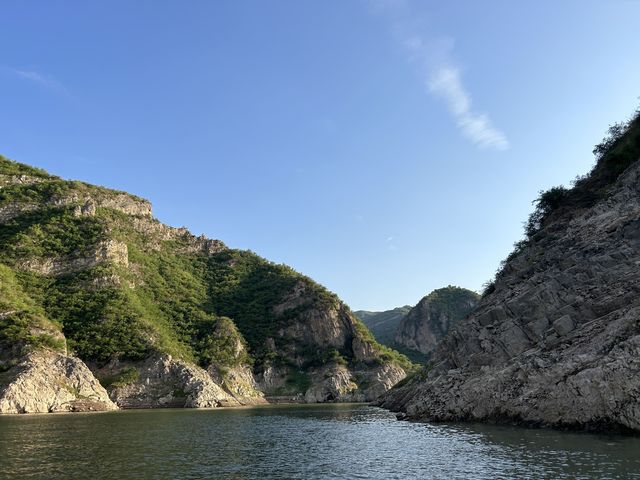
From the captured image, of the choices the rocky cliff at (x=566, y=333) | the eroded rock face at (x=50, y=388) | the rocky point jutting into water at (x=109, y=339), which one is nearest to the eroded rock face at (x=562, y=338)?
the rocky cliff at (x=566, y=333)

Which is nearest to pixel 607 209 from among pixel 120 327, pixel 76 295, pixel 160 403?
pixel 160 403

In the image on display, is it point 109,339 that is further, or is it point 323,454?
point 109,339

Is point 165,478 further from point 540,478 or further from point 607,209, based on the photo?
point 607,209

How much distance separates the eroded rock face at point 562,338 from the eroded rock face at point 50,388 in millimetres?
79380

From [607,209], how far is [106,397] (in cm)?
12015

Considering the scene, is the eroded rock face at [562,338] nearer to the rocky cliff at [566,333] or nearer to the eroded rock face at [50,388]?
the rocky cliff at [566,333]

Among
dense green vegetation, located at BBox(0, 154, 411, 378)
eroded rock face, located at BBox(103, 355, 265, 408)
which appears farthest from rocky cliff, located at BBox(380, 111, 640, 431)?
dense green vegetation, located at BBox(0, 154, 411, 378)

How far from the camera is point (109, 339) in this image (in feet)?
463

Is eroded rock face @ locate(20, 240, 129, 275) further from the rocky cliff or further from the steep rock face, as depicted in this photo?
the rocky cliff

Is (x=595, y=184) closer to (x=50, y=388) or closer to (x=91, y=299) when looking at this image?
(x=50, y=388)

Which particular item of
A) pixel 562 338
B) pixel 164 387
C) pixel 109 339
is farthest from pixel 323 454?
pixel 109 339

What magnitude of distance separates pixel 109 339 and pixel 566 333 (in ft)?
414

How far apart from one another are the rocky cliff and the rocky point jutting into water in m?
83.6

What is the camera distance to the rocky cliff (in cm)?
4656
